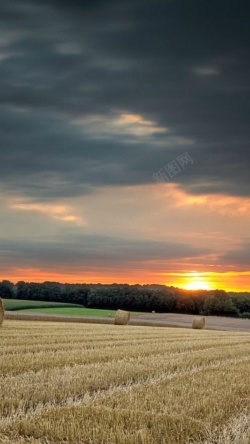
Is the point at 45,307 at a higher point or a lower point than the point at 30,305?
lower

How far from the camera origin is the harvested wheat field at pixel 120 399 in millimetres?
6516

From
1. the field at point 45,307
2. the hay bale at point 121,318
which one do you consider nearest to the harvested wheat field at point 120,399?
the hay bale at point 121,318

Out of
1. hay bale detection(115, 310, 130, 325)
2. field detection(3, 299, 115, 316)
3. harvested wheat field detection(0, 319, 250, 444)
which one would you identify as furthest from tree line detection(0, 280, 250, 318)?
harvested wheat field detection(0, 319, 250, 444)

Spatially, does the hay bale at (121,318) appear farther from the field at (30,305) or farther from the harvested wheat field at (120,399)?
the field at (30,305)

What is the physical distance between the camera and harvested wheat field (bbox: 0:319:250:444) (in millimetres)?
6516

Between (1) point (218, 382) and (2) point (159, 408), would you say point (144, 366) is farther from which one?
(2) point (159, 408)

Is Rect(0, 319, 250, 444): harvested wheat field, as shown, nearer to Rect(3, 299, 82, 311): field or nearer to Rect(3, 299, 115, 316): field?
Rect(3, 299, 115, 316): field

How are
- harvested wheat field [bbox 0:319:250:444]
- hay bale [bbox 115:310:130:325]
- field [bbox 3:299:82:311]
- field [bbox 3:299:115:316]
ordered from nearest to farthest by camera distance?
harvested wheat field [bbox 0:319:250:444] < hay bale [bbox 115:310:130:325] < field [bbox 3:299:115:316] < field [bbox 3:299:82:311]

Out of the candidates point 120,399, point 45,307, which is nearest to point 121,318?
point 120,399

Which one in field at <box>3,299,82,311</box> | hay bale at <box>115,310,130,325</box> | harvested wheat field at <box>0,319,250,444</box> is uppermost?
field at <box>3,299,82,311</box>

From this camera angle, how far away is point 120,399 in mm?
8258

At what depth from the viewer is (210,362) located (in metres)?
14.0

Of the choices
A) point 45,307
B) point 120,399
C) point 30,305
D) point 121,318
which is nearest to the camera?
point 120,399

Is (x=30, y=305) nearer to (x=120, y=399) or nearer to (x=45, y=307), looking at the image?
(x=45, y=307)
